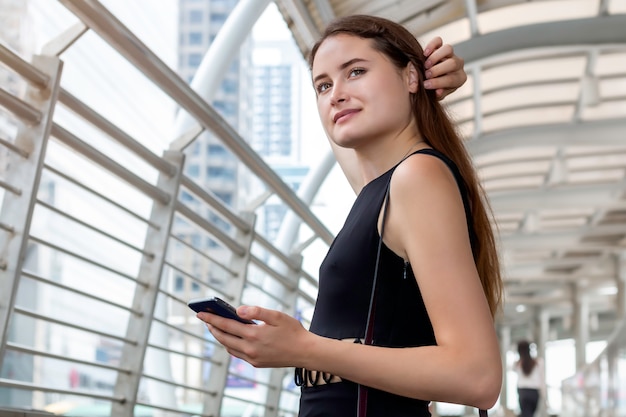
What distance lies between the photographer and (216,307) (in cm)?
130

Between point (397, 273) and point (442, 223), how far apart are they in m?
0.12

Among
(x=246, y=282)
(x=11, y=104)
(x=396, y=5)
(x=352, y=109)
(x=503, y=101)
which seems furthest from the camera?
(x=503, y=101)

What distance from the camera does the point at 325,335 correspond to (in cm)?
147

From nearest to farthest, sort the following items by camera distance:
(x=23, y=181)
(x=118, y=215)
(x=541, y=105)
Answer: (x=23, y=181), (x=118, y=215), (x=541, y=105)

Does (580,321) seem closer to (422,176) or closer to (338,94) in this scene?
(338,94)

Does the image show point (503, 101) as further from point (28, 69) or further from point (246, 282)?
point (28, 69)

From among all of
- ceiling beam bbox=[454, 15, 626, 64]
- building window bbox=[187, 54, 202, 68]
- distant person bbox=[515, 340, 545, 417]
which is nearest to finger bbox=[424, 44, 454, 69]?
ceiling beam bbox=[454, 15, 626, 64]

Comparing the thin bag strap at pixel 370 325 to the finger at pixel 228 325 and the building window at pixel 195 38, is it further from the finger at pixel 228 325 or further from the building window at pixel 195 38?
the building window at pixel 195 38

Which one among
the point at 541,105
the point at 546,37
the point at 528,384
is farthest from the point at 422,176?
the point at 541,105

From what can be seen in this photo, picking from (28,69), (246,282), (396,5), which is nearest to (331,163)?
(396,5)

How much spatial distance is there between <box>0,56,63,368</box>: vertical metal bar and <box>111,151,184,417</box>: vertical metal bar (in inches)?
37.3

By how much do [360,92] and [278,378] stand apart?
14.9 ft

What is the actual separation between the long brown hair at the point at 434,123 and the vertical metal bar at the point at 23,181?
1.09 meters

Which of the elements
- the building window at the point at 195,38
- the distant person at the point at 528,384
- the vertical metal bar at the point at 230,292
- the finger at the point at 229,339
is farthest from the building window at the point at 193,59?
the finger at the point at 229,339
